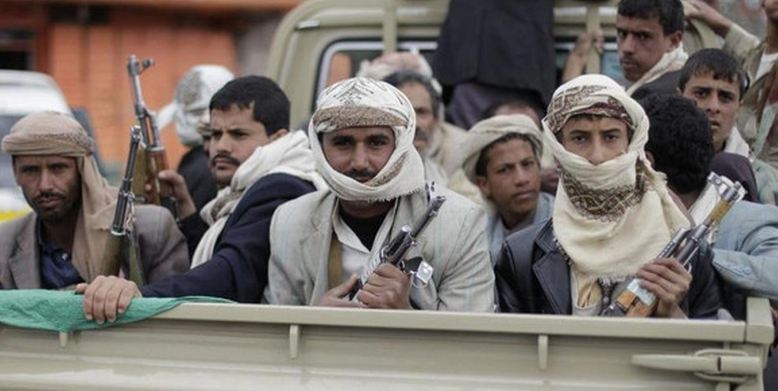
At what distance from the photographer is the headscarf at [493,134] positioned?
5.73 m

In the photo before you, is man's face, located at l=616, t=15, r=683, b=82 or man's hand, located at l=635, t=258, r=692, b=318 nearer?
man's hand, located at l=635, t=258, r=692, b=318

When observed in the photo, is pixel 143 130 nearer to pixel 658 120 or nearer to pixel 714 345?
pixel 658 120

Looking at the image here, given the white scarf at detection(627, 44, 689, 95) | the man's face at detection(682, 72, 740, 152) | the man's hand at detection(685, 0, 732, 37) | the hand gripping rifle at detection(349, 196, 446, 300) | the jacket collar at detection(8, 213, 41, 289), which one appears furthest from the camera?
the man's hand at detection(685, 0, 732, 37)

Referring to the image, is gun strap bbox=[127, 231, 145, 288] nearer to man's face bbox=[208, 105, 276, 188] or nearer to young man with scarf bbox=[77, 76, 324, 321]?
young man with scarf bbox=[77, 76, 324, 321]

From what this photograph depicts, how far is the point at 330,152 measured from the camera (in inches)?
173

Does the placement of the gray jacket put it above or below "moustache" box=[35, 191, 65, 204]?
above

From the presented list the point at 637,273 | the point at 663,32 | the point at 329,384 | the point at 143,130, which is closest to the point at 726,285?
the point at 637,273

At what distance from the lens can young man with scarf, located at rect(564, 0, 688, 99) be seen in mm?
5637

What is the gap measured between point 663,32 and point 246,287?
1.85 metres

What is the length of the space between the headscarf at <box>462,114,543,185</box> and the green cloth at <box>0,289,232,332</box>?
188 centimetres

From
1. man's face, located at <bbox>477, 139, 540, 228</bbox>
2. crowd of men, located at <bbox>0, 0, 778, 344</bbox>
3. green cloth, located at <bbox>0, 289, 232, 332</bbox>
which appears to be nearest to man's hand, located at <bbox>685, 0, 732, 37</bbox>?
crowd of men, located at <bbox>0, 0, 778, 344</bbox>

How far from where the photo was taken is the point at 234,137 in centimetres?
543

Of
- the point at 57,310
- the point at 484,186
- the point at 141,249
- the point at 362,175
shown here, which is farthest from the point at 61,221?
the point at 484,186

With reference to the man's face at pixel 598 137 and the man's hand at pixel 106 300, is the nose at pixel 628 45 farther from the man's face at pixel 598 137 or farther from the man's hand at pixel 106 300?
the man's hand at pixel 106 300
